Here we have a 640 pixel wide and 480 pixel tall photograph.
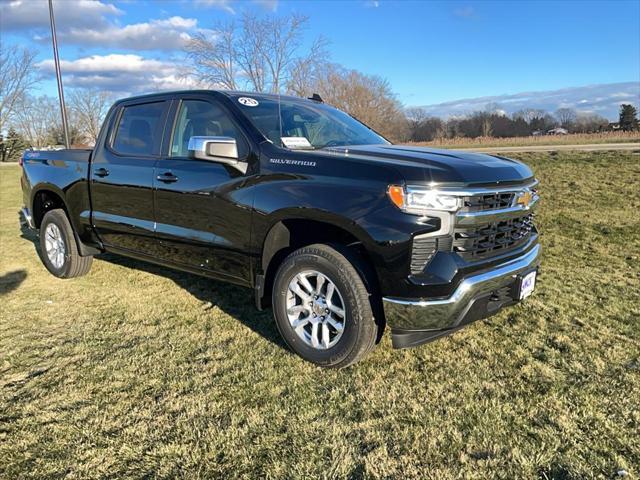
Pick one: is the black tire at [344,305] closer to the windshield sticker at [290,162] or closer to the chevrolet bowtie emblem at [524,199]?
the windshield sticker at [290,162]

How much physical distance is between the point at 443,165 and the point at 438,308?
2.79ft

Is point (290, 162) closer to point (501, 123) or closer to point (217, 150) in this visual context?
point (217, 150)

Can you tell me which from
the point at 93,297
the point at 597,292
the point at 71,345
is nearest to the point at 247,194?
the point at 71,345

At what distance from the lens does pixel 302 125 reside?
3.95 m

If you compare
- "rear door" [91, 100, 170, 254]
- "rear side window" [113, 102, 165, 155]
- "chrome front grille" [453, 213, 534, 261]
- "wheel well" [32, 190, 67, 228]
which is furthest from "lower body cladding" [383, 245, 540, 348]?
"wheel well" [32, 190, 67, 228]

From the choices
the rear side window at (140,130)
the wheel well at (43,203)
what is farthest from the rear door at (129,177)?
the wheel well at (43,203)

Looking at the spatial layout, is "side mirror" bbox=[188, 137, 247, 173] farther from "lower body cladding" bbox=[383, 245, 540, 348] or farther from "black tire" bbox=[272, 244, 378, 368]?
"lower body cladding" bbox=[383, 245, 540, 348]

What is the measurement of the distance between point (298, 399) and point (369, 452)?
62 centimetres

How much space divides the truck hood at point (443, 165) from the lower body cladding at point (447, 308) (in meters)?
0.58

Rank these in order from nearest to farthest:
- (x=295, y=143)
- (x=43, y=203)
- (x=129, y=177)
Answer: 1. (x=295, y=143)
2. (x=129, y=177)
3. (x=43, y=203)

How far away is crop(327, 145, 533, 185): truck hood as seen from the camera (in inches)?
111

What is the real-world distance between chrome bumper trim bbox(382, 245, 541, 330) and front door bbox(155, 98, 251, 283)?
124cm

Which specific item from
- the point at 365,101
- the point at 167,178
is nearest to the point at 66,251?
the point at 167,178

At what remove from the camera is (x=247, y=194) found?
11.4ft
